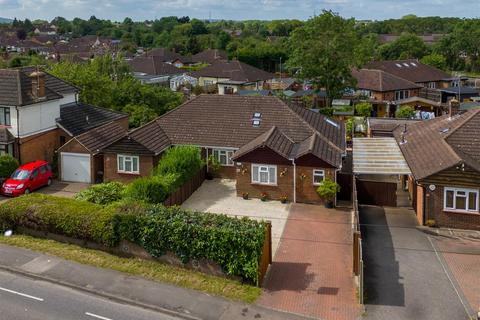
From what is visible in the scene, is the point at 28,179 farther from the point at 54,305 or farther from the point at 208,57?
the point at 208,57

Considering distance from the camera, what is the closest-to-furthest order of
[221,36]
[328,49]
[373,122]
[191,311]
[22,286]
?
1. [191,311]
2. [22,286]
3. [373,122]
4. [328,49]
5. [221,36]

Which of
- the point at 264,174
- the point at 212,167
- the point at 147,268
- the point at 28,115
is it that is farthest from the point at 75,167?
the point at 147,268

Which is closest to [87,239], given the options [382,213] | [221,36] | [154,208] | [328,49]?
[154,208]

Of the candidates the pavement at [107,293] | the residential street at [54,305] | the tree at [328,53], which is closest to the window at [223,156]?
the pavement at [107,293]

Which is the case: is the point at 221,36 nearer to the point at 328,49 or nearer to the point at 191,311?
the point at 328,49

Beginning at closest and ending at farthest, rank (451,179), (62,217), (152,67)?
(62,217) < (451,179) < (152,67)
